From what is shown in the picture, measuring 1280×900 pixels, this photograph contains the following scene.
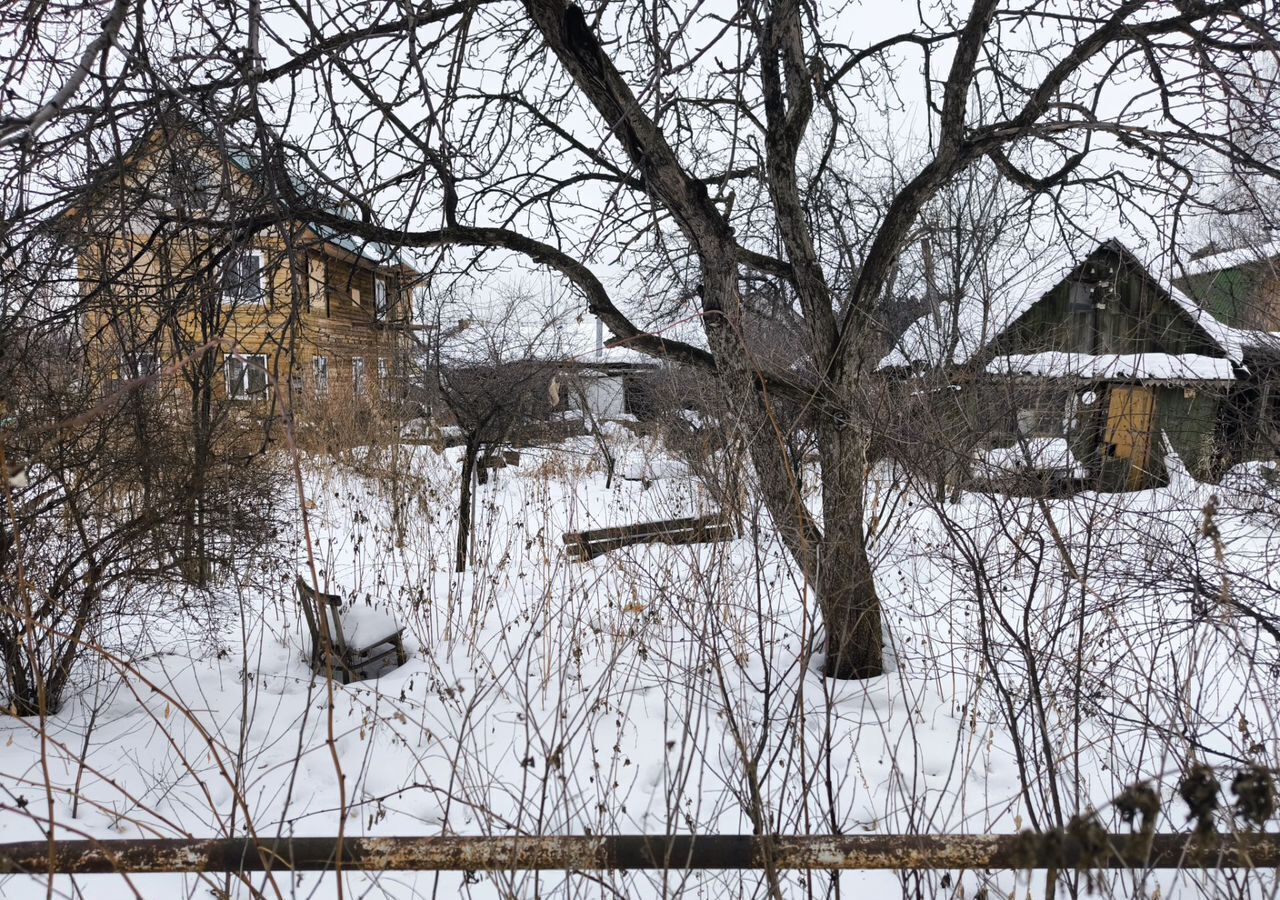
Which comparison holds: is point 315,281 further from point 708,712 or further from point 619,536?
point 619,536

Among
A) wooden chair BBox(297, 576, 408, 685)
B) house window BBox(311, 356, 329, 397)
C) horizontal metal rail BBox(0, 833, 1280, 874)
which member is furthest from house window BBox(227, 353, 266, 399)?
house window BBox(311, 356, 329, 397)

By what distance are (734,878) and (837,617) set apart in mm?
2053

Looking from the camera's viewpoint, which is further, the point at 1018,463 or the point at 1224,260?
the point at 1224,260

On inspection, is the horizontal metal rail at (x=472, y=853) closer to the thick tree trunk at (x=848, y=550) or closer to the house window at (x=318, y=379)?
the thick tree trunk at (x=848, y=550)

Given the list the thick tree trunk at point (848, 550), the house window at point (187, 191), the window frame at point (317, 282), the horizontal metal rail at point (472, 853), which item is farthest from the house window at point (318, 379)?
the horizontal metal rail at point (472, 853)

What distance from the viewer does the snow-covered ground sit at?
2.32 m

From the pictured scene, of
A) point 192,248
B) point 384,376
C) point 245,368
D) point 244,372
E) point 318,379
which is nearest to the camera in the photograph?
point 245,368

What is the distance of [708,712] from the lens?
2934mm

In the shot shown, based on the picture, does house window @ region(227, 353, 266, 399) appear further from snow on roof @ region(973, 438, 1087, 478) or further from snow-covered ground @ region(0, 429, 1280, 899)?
snow on roof @ region(973, 438, 1087, 478)

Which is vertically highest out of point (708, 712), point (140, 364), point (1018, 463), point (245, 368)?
point (140, 364)

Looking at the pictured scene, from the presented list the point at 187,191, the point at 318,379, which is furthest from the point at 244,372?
the point at 318,379

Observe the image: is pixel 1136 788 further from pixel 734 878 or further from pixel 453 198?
pixel 453 198

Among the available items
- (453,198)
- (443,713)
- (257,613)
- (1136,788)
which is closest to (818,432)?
(453,198)

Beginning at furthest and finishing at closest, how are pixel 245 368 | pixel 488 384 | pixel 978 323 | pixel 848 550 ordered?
pixel 978 323 → pixel 488 384 → pixel 848 550 → pixel 245 368
